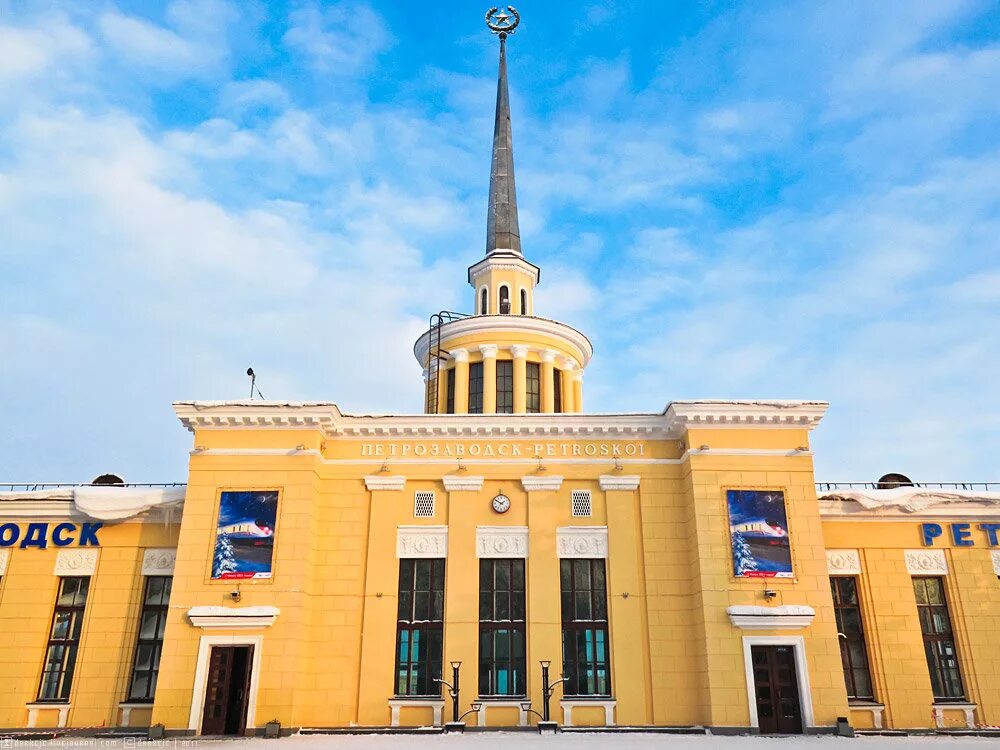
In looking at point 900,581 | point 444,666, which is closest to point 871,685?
point 900,581

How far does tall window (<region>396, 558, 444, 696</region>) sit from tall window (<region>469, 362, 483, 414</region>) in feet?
26.1

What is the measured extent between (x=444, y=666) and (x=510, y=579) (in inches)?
118

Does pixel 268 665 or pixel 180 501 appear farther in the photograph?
pixel 180 501

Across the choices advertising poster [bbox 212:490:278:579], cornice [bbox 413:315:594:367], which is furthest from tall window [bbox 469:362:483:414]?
advertising poster [bbox 212:490:278:579]

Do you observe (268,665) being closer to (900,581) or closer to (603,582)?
(603,582)

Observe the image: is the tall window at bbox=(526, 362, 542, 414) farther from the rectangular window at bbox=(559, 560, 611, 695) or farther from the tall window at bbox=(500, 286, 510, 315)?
the rectangular window at bbox=(559, 560, 611, 695)

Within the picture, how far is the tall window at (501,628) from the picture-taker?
21.9m

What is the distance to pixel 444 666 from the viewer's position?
71.8 feet

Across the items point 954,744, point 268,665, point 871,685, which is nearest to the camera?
point 954,744

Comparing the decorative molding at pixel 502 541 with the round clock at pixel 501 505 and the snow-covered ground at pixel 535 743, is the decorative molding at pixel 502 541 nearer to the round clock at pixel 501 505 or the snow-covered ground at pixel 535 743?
the round clock at pixel 501 505

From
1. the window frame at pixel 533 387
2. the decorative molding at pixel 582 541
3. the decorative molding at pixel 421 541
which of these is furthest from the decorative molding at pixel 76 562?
the window frame at pixel 533 387

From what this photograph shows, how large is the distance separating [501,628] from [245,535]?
7.64m

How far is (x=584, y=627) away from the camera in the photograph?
73.7 feet

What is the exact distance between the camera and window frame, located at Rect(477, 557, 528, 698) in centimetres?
2188
